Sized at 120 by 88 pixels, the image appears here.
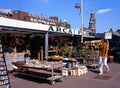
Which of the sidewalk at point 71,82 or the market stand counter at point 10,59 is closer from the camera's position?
the sidewalk at point 71,82

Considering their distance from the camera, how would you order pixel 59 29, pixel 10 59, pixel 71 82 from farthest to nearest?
1. pixel 59 29
2. pixel 10 59
3. pixel 71 82

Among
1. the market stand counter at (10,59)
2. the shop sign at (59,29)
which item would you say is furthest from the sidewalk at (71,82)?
the shop sign at (59,29)

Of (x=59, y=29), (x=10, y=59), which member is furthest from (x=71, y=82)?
(x=59, y=29)

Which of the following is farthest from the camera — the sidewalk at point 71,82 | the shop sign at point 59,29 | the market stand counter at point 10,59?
the shop sign at point 59,29

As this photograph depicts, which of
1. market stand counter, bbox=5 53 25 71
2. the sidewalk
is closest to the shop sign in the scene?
market stand counter, bbox=5 53 25 71

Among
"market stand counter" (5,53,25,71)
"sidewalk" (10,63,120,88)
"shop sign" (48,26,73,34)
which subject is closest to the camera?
"sidewalk" (10,63,120,88)

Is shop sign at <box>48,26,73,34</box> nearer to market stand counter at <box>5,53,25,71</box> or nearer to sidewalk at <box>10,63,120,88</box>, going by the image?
market stand counter at <box>5,53,25,71</box>

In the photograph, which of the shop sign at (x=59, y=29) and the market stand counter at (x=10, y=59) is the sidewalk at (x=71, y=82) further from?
the shop sign at (x=59, y=29)

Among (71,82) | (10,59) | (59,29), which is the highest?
(59,29)

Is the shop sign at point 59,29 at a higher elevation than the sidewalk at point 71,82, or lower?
higher

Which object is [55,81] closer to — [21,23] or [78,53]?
[21,23]

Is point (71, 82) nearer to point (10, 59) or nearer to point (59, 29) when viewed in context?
point (10, 59)

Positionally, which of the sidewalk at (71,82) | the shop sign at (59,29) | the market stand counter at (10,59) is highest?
the shop sign at (59,29)

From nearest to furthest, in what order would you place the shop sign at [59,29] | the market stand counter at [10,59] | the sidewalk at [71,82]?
the sidewalk at [71,82] → the market stand counter at [10,59] → the shop sign at [59,29]
